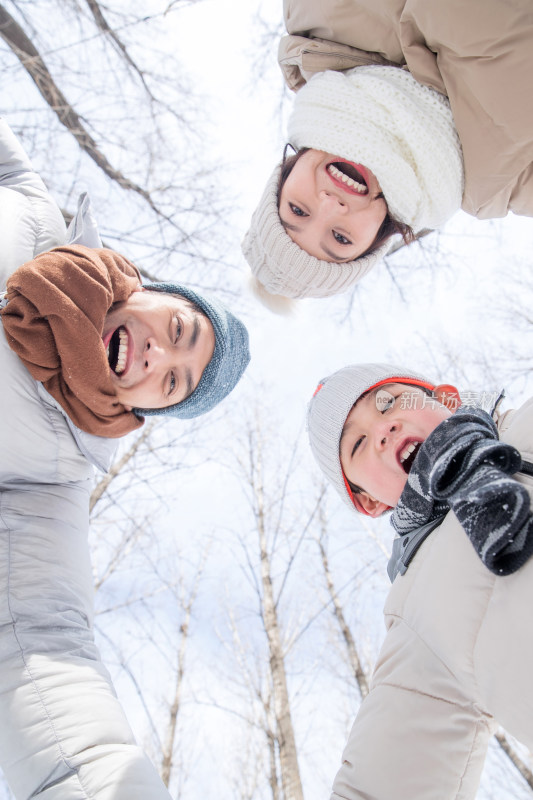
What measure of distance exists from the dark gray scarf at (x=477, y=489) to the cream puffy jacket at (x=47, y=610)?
1414 mm

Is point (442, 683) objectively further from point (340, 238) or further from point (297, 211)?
point (297, 211)

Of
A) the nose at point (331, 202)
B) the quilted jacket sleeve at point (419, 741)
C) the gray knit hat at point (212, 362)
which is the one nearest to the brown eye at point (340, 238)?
the nose at point (331, 202)

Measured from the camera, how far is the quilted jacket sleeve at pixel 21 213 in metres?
2.13

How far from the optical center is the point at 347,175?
2.04 m

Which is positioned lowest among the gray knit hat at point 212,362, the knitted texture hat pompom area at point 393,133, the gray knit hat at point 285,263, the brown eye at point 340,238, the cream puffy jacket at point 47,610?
the cream puffy jacket at point 47,610

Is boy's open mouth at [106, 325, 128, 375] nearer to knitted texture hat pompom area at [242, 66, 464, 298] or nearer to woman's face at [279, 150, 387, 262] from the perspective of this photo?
woman's face at [279, 150, 387, 262]

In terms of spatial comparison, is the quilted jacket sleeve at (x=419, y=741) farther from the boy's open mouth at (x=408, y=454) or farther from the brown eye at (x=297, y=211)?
the brown eye at (x=297, y=211)

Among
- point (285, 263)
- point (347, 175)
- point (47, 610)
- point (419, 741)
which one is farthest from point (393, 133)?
point (47, 610)

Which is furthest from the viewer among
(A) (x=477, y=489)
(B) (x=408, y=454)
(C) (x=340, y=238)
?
(C) (x=340, y=238)

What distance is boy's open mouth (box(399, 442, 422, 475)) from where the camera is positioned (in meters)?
1.79

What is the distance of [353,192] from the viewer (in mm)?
2053

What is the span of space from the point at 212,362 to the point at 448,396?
1.21 m

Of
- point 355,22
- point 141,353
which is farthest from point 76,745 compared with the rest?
point 355,22

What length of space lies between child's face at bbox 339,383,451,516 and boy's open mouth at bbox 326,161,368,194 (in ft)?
3.05
